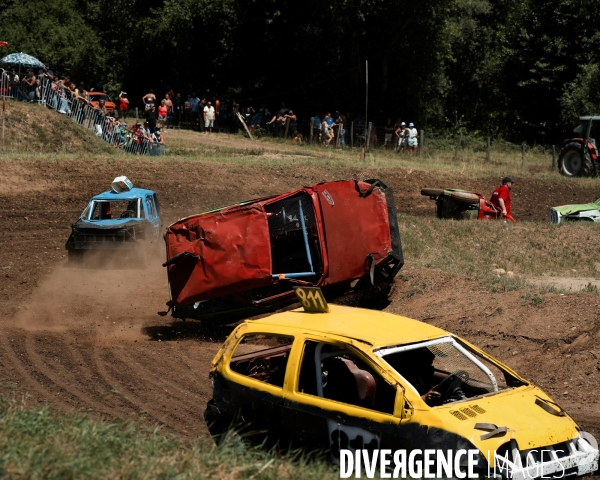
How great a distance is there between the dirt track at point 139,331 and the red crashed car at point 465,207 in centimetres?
603

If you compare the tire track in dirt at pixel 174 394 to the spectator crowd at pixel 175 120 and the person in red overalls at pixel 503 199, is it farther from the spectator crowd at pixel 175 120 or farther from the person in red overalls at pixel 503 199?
the spectator crowd at pixel 175 120

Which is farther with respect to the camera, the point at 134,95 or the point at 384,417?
the point at 134,95

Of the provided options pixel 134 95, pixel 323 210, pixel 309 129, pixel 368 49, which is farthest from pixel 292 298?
pixel 134 95

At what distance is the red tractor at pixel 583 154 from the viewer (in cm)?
3155

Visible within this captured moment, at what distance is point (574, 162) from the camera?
3222 centimetres

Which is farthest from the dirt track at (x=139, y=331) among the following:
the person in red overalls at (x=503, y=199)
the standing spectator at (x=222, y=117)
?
the standing spectator at (x=222, y=117)

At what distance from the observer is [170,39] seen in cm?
4597

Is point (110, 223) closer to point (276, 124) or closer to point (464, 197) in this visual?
point (464, 197)

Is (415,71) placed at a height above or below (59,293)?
above

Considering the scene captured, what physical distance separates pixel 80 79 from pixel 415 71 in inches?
760

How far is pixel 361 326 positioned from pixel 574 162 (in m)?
26.6

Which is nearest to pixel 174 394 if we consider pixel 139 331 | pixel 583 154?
pixel 139 331

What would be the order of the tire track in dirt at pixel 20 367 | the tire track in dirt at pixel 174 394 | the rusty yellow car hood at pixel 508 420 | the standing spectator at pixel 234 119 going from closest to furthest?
the rusty yellow car hood at pixel 508 420 → the tire track in dirt at pixel 174 394 → the tire track in dirt at pixel 20 367 → the standing spectator at pixel 234 119

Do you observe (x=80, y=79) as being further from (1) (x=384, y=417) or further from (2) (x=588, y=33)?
(1) (x=384, y=417)
